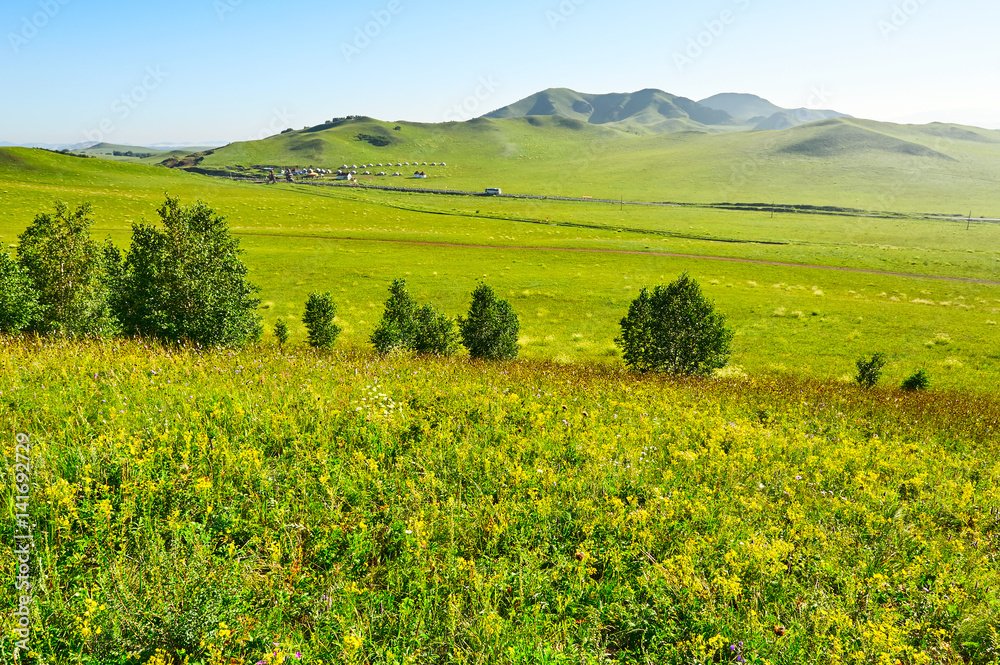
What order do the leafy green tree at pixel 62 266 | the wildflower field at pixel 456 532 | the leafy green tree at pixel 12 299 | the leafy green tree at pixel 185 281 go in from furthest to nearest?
the leafy green tree at pixel 62 266
the leafy green tree at pixel 185 281
the leafy green tree at pixel 12 299
the wildflower field at pixel 456 532

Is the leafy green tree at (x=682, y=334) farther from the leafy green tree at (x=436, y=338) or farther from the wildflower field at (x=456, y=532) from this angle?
the wildflower field at (x=456, y=532)

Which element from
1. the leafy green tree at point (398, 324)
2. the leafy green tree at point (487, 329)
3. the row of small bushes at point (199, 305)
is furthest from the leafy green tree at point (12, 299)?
the leafy green tree at point (487, 329)

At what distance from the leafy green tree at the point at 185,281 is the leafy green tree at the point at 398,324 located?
6913 mm

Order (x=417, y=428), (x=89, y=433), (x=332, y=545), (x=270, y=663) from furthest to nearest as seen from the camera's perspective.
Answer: (x=417, y=428) < (x=89, y=433) < (x=332, y=545) < (x=270, y=663)

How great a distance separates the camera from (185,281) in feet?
66.7

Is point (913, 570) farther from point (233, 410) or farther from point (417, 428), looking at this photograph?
point (233, 410)

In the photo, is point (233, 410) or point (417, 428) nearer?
point (233, 410)

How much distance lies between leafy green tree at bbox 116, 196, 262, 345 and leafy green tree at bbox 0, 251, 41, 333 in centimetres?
374

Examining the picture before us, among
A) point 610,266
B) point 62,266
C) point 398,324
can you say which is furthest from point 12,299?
point 610,266

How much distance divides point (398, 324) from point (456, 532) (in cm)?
2300

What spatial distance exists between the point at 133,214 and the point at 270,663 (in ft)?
415

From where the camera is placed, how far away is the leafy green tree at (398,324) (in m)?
26.5

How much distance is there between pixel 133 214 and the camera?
3925 inches

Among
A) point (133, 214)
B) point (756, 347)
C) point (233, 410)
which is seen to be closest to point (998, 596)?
point (233, 410)
